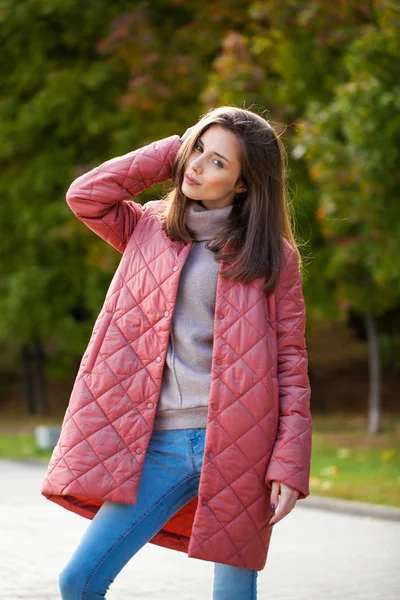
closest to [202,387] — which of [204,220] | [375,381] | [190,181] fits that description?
[204,220]

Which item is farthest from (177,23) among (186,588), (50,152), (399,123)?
(186,588)

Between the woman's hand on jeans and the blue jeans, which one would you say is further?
the woman's hand on jeans

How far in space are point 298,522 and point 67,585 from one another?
676 centimetres

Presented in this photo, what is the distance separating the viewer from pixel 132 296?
3.84m

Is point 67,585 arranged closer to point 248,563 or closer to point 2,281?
point 248,563

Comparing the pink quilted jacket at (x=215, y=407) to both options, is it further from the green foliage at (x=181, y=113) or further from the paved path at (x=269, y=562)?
the green foliage at (x=181, y=113)

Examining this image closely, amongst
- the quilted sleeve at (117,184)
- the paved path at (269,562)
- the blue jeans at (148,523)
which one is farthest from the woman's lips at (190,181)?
the paved path at (269,562)

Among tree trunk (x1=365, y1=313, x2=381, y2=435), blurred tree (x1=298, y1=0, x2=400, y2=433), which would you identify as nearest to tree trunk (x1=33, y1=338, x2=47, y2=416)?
tree trunk (x1=365, y1=313, x2=381, y2=435)

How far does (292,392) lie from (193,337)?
35cm

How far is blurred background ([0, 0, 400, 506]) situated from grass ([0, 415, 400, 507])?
44 millimetres

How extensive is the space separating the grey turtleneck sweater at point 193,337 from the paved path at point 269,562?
3.14 meters

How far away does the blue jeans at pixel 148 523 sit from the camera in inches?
138

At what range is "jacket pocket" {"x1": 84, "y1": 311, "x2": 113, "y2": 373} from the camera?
12.4 feet

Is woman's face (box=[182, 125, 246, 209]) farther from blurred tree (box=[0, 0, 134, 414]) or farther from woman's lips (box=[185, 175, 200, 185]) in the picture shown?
blurred tree (box=[0, 0, 134, 414])
